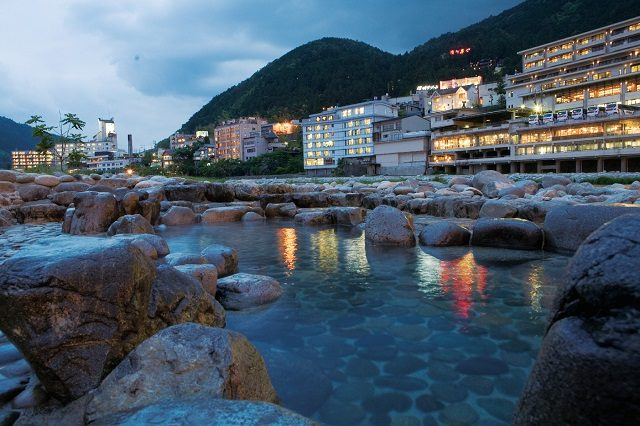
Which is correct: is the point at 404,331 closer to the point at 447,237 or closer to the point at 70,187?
the point at 447,237

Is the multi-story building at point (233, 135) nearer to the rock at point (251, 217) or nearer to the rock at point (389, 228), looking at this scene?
the rock at point (251, 217)

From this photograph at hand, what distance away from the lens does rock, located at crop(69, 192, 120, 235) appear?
13.1 metres

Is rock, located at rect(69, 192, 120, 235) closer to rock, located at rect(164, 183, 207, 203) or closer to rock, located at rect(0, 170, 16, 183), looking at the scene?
rock, located at rect(164, 183, 207, 203)

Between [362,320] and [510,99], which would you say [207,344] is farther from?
[510,99]

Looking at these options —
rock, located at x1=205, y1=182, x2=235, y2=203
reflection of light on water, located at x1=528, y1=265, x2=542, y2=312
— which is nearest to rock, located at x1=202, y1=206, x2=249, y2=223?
rock, located at x1=205, y1=182, x2=235, y2=203

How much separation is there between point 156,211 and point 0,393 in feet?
46.2

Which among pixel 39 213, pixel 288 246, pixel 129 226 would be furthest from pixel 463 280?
pixel 39 213

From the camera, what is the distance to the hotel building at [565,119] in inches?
1667

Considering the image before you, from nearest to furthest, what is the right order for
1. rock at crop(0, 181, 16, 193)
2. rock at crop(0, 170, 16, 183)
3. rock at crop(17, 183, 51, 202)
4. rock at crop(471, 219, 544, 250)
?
1. rock at crop(471, 219, 544, 250)
2. rock at crop(0, 181, 16, 193)
3. rock at crop(17, 183, 51, 202)
4. rock at crop(0, 170, 16, 183)

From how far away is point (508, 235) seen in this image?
9.59m

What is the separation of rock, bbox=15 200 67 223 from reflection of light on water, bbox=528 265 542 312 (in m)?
18.0

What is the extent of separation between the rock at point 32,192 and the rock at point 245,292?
59.4ft

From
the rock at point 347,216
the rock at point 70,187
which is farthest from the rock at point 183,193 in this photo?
the rock at point 347,216

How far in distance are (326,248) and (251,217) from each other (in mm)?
8329
